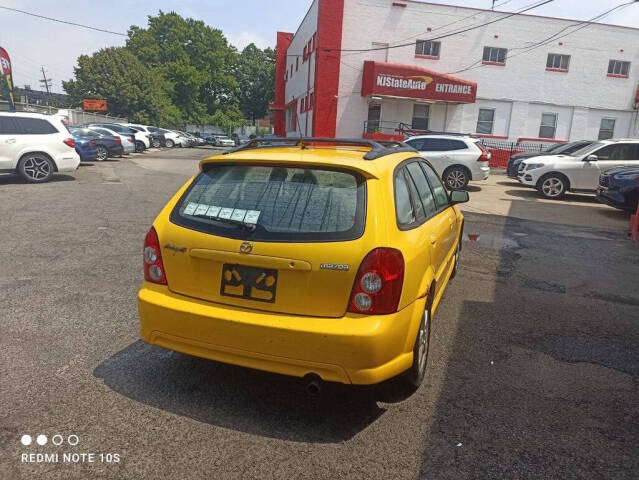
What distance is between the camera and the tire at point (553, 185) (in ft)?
44.9

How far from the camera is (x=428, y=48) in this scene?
25328 millimetres

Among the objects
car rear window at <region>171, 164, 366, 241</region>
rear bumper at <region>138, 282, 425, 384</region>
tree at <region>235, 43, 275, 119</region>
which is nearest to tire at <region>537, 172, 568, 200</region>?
rear bumper at <region>138, 282, 425, 384</region>

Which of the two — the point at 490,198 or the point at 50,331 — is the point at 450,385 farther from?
the point at 490,198

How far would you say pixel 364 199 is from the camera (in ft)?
9.02

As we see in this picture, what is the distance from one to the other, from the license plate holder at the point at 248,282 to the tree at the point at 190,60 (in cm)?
6316

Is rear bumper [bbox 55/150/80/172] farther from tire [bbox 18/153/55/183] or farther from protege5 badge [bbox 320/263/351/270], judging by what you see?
protege5 badge [bbox 320/263/351/270]

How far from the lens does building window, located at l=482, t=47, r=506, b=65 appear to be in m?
25.5

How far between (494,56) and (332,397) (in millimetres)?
26959

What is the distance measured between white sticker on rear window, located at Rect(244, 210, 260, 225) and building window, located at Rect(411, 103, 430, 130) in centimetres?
2454

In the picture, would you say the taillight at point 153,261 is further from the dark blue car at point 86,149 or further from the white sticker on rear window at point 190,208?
the dark blue car at point 86,149

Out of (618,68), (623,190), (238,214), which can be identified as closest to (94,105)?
(618,68)

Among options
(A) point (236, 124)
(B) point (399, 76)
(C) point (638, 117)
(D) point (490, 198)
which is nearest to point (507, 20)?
(B) point (399, 76)

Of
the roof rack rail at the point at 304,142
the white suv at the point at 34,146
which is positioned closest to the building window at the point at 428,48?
the white suv at the point at 34,146

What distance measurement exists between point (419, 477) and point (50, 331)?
3.09 m
